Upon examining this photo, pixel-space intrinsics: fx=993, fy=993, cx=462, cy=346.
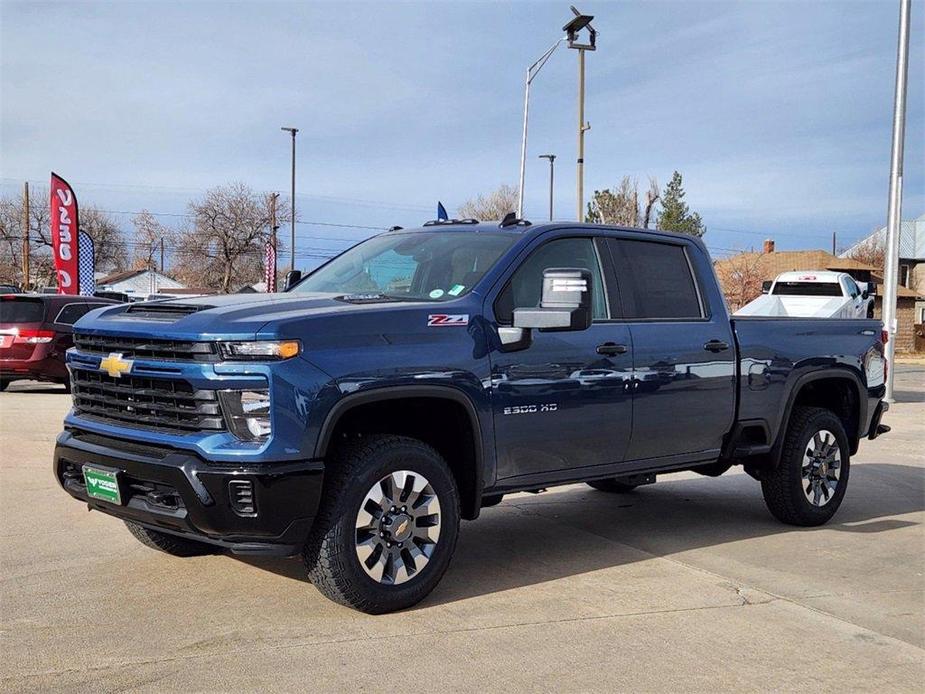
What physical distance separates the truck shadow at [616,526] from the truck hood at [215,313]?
1543mm

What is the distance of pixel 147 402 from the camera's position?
4785mm

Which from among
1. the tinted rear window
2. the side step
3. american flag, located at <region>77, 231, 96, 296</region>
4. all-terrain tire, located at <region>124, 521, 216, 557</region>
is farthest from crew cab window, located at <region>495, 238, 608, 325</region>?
american flag, located at <region>77, 231, 96, 296</region>

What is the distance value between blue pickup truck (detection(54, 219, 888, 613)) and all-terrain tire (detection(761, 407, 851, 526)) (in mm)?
323

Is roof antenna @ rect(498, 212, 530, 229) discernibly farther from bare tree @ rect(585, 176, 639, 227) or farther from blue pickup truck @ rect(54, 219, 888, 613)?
bare tree @ rect(585, 176, 639, 227)

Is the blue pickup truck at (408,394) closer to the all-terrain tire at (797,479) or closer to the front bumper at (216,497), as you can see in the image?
the front bumper at (216,497)

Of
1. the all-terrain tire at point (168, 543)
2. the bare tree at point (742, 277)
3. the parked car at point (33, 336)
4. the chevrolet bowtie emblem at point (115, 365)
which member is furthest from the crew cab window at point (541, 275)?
the bare tree at point (742, 277)

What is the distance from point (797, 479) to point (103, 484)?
4713mm

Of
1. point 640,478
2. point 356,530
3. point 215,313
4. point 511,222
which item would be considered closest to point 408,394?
point 356,530

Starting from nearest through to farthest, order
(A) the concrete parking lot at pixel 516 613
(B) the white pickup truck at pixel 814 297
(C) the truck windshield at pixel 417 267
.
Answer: (A) the concrete parking lot at pixel 516 613, (C) the truck windshield at pixel 417 267, (B) the white pickup truck at pixel 814 297

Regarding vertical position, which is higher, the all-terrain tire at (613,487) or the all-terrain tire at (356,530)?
the all-terrain tire at (356,530)

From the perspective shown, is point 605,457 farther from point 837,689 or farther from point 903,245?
point 903,245

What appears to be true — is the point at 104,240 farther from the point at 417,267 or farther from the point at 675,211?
the point at 417,267

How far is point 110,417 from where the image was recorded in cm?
504

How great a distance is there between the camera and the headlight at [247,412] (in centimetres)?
445
